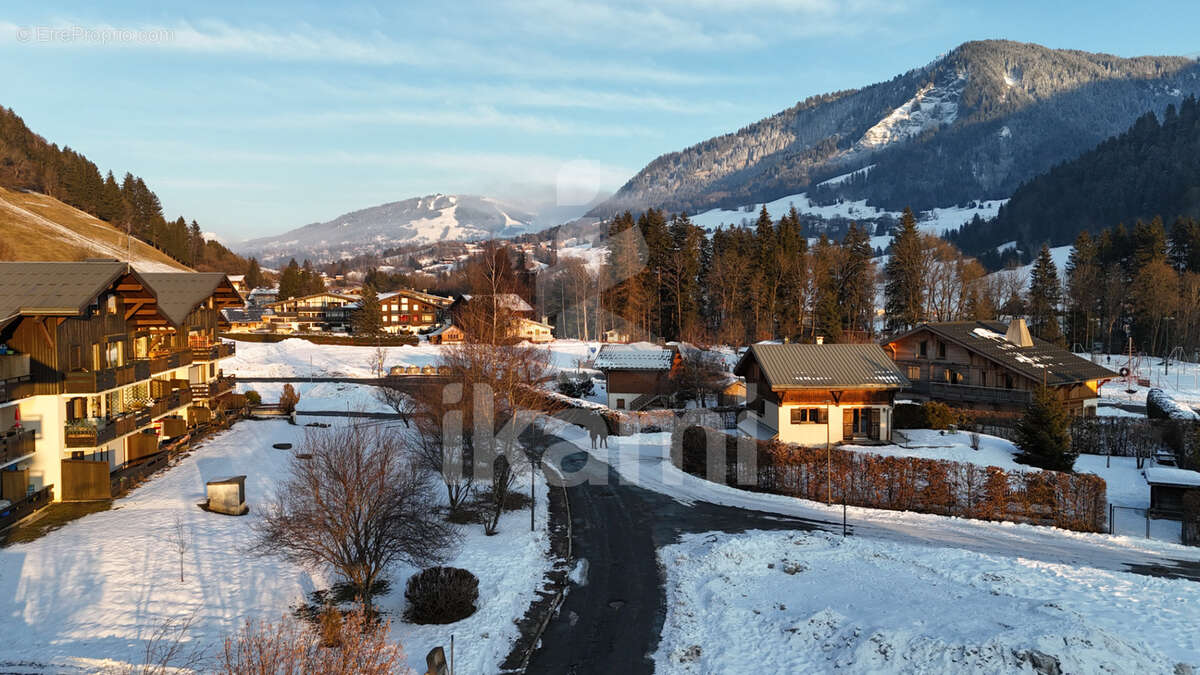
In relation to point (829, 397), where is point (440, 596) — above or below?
below

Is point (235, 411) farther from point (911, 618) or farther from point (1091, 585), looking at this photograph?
point (1091, 585)

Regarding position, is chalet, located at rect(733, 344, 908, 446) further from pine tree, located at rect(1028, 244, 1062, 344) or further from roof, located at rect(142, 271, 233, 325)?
pine tree, located at rect(1028, 244, 1062, 344)

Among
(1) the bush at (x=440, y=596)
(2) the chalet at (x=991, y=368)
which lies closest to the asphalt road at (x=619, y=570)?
(1) the bush at (x=440, y=596)

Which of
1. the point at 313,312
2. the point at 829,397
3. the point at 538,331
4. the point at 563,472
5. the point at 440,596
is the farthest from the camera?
the point at 313,312

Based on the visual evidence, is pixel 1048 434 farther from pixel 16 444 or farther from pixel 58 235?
pixel 58 235

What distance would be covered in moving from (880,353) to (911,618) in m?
28.7

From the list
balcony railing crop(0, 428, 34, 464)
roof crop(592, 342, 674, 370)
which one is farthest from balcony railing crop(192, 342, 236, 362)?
roof crop(592, 342, 674, 370)

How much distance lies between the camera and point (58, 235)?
357 ft

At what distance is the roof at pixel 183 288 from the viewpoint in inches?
1524

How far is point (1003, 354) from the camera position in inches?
1917

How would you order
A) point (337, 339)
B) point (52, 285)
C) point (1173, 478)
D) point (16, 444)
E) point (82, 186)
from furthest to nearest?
1. point (82, 186)
2. point (337, 339)
3. point (1173, 478)
4. point (52, 285)
5. point (16, 444)

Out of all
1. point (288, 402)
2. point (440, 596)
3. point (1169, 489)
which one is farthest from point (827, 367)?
point (288, 402)

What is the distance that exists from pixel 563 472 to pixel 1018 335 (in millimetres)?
37079

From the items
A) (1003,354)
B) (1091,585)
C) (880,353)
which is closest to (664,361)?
(880,353)
